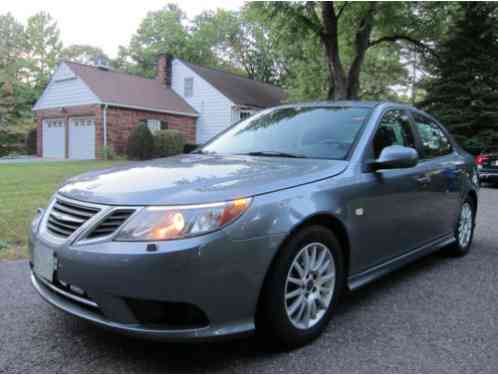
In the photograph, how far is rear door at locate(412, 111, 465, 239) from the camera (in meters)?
3.94

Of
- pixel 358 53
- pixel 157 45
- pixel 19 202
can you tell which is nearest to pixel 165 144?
pixel 358 53

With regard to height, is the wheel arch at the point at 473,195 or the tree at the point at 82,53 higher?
the tree at the point at 82,53

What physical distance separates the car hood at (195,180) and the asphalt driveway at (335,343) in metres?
0.90

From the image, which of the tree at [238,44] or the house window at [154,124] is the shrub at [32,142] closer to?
the house window at [154,124]

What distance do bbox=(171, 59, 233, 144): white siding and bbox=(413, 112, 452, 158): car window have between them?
1945 cm

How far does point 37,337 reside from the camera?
272 cm

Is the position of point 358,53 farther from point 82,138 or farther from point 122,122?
point 82,138

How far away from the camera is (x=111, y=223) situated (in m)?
2.21

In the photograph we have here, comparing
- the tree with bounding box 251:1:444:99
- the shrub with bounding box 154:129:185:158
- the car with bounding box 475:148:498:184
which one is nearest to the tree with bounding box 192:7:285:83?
the tree with bounding box 251:1:444:99

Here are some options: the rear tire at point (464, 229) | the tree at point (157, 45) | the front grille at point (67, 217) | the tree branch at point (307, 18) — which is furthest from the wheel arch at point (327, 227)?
the tree at point (157, 45)

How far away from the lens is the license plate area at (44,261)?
7.71ft

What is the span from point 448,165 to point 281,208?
2.65 meters

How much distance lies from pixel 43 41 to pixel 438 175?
4874 cm

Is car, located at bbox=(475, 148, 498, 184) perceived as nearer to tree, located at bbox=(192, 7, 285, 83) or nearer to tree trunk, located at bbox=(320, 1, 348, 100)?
tree trunk, located at bbox=(320, 1, 348, 100)
